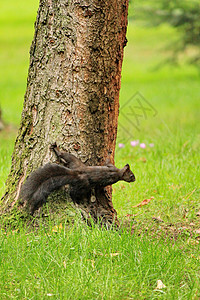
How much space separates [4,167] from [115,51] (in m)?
2.16

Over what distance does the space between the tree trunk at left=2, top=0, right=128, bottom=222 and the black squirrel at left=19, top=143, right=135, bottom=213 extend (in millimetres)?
81

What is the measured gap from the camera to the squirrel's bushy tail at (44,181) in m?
2.79

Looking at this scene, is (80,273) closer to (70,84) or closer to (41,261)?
(41,261)

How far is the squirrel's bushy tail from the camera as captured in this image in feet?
9.15

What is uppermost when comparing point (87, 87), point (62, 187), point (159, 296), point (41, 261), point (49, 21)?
point (49, 21)

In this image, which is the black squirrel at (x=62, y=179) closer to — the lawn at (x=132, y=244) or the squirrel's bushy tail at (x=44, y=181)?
the squirrel's bushy tail at (x=44, y=181)

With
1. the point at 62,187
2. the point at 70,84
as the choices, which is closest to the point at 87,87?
the point at 70,84

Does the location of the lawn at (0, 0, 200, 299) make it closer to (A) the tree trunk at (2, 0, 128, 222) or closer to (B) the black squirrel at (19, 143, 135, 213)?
(B) the black squirrel at (19, 143, 135, 213)

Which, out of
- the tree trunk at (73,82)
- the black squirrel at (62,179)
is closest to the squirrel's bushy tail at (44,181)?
the black squirrel at (62,179)

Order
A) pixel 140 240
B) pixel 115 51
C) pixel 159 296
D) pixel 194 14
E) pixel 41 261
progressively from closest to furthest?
1. pixel 159 296
2. pixel 41 261
3. pixel 140 240
4. pixel 115 51
5. pixel 194 14

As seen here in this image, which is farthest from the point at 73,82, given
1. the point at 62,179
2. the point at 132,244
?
the point at 132,244

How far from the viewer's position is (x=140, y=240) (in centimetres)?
274

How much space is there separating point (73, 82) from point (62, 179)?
643mm

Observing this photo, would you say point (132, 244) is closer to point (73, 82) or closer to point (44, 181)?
point (44, 181)
